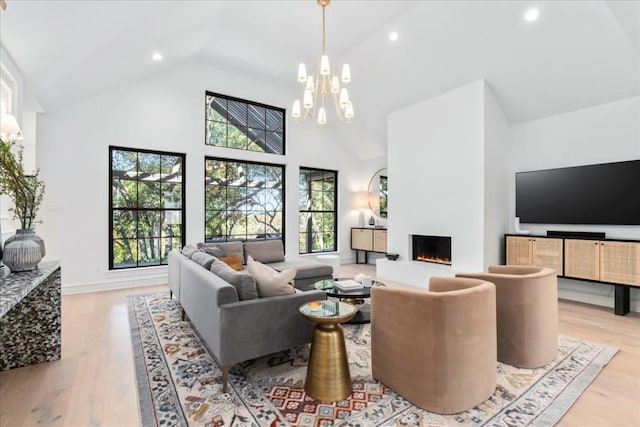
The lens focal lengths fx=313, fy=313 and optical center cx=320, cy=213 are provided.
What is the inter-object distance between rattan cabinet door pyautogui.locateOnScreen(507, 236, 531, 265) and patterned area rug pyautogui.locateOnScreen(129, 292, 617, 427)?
171 centimetres

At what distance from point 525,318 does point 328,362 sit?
1.60 m

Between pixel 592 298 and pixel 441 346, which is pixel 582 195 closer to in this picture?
pixel 592 298

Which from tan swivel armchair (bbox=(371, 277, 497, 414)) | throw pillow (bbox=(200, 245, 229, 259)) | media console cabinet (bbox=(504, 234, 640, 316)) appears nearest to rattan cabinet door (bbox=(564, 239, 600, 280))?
media console cabinet (bbox=(504, 234, 640, 316))

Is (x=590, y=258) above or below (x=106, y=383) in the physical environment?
above

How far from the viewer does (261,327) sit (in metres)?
2.24

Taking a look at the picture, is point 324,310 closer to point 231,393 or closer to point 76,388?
point 231,393

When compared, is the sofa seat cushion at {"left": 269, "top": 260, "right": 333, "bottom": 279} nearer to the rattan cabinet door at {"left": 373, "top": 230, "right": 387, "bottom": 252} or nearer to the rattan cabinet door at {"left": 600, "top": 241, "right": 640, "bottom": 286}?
the rattan cabinet door at {"left": 373, "top": 230, "right": 387, "bottom": 252}

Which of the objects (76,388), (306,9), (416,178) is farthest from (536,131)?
(76,388)

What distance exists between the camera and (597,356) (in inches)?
105

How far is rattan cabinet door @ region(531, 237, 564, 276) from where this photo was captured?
418 cm

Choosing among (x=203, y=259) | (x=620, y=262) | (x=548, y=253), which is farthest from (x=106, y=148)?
(x=620, y=262)

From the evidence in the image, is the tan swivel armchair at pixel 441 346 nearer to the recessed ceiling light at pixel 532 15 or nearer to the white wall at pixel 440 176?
the white wall at pixel 440 176

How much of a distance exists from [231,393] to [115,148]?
458 centimetres

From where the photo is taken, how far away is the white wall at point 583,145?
3.95 metres
